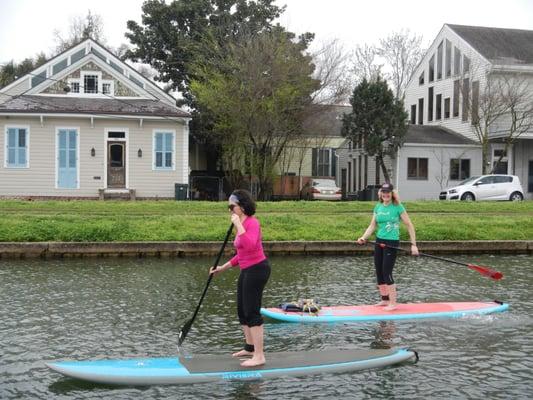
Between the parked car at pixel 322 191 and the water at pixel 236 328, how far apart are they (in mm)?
17078

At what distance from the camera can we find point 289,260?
15.8 m

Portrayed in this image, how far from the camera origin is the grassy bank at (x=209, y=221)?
17.0 metres

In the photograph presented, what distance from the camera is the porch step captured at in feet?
92.9

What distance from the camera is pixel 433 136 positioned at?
3572 cm

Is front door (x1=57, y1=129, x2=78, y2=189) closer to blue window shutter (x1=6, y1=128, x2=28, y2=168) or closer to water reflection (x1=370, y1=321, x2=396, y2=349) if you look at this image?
blue window shutter (x1=6, y1=128, x2=28, y2=168)

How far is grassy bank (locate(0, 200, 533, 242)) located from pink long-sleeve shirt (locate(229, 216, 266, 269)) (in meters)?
10.5

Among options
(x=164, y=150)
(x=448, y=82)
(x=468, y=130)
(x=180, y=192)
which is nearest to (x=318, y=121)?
(x=164, y=150)

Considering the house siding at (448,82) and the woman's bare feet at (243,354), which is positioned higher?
the house siding at (448,82)

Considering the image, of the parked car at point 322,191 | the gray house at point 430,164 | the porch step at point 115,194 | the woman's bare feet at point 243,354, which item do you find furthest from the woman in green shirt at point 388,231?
the gray house at point 430,164

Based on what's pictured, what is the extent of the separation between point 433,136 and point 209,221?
67.6ft

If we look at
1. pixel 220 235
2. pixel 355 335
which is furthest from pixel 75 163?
pixel 355 335

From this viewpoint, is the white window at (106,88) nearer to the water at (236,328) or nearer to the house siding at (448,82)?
the water at (236,328)

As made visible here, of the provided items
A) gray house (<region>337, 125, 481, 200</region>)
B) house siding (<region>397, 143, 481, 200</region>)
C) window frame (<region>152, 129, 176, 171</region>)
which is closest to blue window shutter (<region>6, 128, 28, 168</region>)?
window frame (<region>152, 129, 176, 171</region>)

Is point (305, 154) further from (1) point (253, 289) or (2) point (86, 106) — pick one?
(1) point (253, 289)
